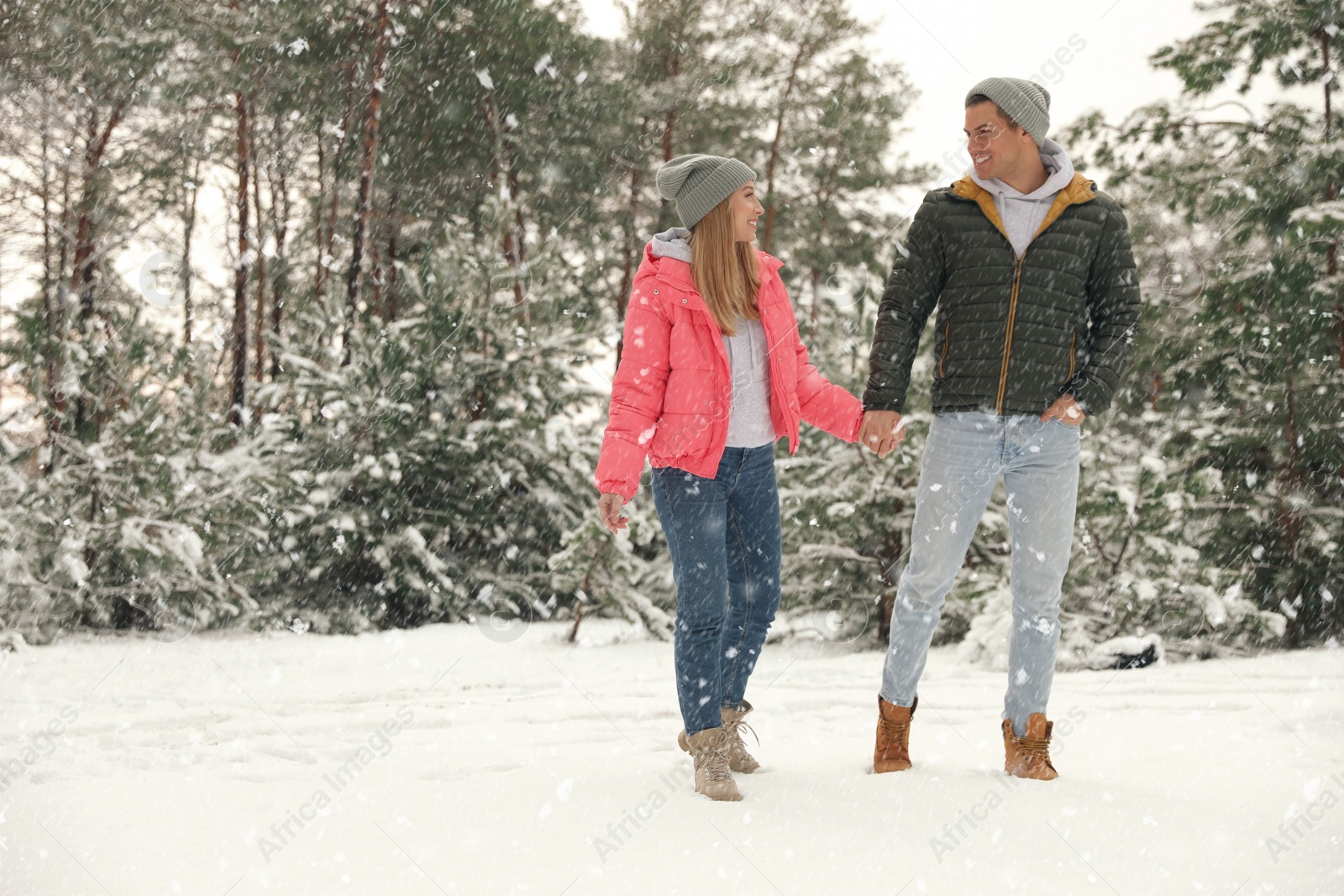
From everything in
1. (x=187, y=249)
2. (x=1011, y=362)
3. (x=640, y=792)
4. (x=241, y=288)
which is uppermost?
(x=187, y=249)

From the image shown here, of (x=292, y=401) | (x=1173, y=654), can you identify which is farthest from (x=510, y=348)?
(x=1173, y=654)

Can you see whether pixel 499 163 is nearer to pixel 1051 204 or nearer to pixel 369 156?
pixel 369 156

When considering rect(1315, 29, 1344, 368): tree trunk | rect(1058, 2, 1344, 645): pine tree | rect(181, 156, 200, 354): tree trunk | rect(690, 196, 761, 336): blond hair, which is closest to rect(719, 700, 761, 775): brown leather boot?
rect(690, 196, 761, 336): blond hair

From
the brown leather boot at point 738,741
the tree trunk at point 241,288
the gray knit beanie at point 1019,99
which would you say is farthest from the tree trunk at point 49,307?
the gray knit beanie at point 1019,99

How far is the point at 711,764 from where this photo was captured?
2975 mm

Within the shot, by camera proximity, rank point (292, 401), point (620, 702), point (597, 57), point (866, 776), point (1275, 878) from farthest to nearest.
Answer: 1. point (597, 57)
2. point (292, 401)
3. point (620, 702)
4. point (866, 776)
5. point (1275, 878)

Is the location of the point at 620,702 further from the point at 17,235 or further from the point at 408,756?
the point at 17,235

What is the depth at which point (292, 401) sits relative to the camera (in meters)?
8.06

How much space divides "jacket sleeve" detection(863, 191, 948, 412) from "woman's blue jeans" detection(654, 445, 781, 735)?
17.1 inches

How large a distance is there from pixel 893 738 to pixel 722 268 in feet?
5.44

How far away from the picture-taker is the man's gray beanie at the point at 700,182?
10.0ft

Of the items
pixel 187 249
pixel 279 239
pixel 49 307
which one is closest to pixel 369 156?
pixel 49 307

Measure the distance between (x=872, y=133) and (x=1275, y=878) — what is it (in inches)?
550

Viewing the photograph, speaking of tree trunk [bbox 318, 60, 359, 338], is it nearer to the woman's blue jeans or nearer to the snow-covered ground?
the snow-covered ground
